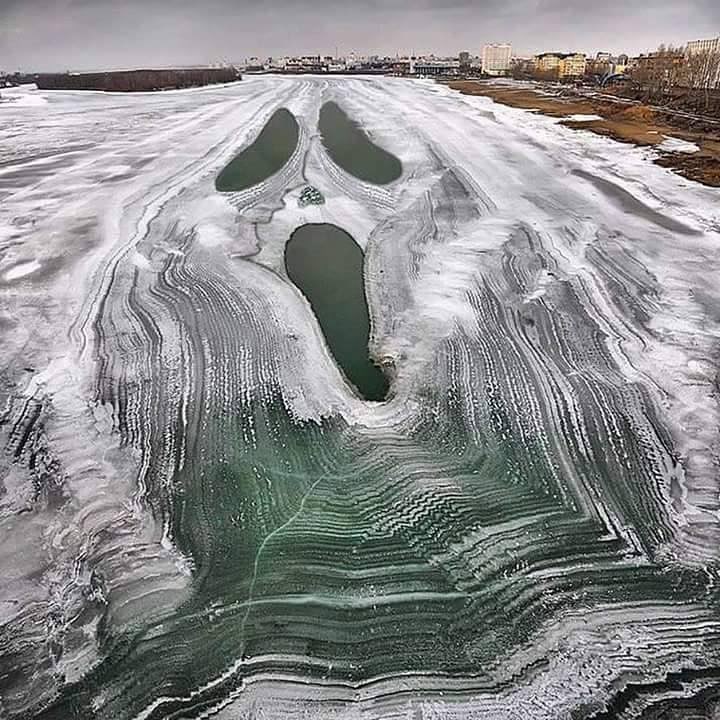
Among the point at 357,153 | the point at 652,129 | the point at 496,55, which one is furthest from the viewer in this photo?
the point at 496,55

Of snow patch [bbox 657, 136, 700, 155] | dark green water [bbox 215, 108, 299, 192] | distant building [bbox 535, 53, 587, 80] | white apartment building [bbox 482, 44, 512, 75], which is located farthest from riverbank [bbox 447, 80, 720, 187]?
white apartment building [bbox 482, 44, 512, 75]

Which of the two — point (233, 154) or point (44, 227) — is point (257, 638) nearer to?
point (44, 227)

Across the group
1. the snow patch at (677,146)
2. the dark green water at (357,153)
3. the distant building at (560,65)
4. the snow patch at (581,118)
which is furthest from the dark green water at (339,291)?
the distant building at (560,65)

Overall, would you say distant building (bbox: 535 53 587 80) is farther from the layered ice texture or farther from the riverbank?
the layered ice texture

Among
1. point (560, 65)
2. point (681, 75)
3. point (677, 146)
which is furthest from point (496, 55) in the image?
point (677, 146)

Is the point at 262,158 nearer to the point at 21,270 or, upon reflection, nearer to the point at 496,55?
the point at 21,270

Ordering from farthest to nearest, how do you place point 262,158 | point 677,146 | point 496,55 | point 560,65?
point 496,55, point 560,65, point 677,146, point 262,158
